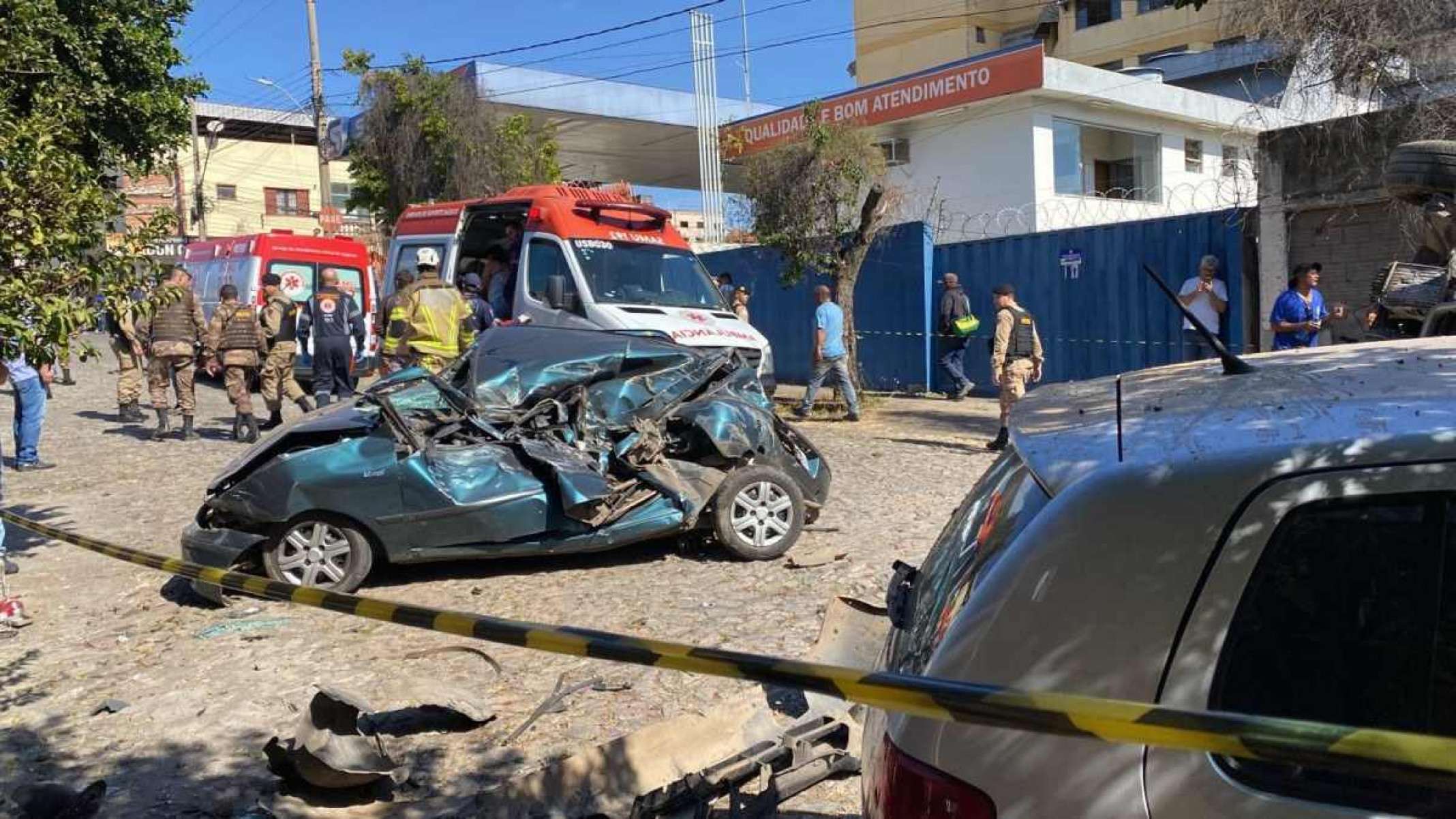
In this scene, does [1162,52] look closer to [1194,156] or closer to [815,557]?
[1194,156]

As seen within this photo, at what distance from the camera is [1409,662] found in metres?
1.58

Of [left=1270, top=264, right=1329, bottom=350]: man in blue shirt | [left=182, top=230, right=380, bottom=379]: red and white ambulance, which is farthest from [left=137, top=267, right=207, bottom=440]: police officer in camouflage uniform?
[left=1270, top=264, right=1329, bottom=350]: man in blue shirt

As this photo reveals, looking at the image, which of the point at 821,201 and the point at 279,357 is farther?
the point at 821,201

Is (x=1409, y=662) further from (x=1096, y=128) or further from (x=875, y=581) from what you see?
(x=1096, y=128)

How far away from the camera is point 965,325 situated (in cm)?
1492

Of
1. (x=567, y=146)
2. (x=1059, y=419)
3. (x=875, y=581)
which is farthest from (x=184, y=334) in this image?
(x=567, y=146)

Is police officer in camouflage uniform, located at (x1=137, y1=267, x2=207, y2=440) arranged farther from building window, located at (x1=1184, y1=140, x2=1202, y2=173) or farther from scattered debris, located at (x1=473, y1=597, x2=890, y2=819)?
building window, located at (x1=1184, y1=140, x2=1202, y2=173)

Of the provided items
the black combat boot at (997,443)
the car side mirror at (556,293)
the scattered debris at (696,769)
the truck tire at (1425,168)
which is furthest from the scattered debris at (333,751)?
the car side mirror at (556,293)

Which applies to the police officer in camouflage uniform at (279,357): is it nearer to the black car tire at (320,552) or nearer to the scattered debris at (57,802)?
the black car tire at (320,552)

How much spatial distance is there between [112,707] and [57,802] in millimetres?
1184

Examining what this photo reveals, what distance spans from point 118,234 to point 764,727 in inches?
152

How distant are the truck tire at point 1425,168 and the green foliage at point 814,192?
7.89m

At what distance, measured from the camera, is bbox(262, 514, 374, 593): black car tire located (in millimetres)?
5902

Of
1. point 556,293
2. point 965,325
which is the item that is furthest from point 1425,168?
point 965,325
